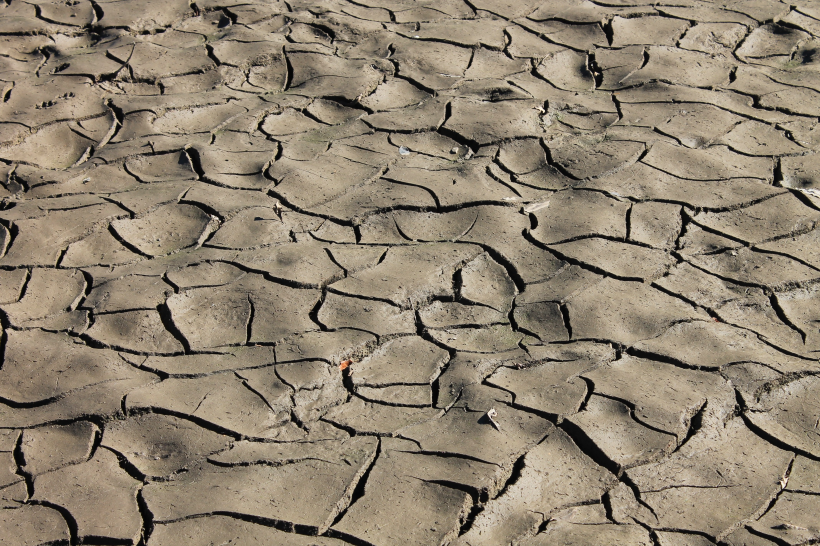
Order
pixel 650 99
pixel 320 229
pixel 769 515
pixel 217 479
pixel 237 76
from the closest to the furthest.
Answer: pixel 769 515 < pixel 217 479 < pixel 320 229 < pixel 650 99 < pixel 237 76

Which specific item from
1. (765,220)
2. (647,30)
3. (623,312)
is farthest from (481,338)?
(647,30)

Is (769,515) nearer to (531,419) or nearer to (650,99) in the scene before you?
(531,419)

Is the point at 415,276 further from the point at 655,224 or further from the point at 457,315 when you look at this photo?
the point at 655,224

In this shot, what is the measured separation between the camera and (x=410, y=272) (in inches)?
110

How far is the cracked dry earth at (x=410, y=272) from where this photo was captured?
2.04 meters

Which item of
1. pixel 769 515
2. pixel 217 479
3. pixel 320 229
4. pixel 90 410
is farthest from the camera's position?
pixel 320 229

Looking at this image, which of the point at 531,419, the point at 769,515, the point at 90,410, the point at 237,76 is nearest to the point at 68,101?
the point at 237,76

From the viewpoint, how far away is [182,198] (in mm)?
3168

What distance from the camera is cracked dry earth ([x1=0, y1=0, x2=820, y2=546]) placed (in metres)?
2.04

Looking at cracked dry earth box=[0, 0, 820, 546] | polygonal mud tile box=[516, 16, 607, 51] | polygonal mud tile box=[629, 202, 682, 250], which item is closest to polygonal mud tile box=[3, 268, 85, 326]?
cracked dry earth box=[0, 0, 820, 546]

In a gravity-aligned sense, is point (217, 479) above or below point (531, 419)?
below

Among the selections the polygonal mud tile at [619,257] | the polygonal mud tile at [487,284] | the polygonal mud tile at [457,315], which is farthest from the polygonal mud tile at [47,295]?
the polygonal mud tile at [619,257]

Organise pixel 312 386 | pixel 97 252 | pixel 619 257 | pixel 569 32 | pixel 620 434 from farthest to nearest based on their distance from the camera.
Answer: pixel 569 32 < pixel 97 252 < pixel 619 257 < pixel 312 386 < pixel 620 434

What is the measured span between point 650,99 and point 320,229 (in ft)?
6.07
